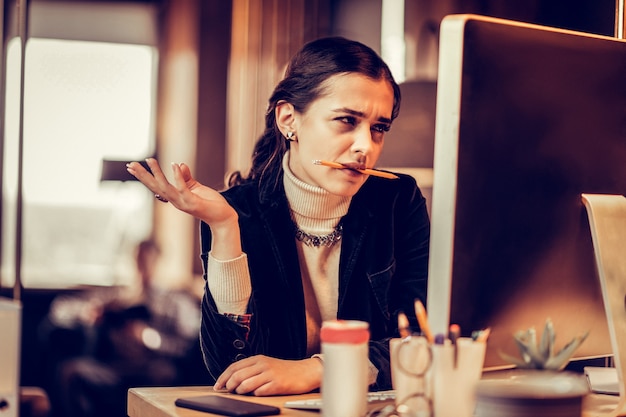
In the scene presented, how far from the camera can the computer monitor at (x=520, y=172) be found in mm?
982

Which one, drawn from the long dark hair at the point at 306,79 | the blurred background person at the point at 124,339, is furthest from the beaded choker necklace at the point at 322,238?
the blurred background person at the point at 124,339

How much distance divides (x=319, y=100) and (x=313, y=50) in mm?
137

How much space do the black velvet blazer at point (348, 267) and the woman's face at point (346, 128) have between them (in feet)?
0.34

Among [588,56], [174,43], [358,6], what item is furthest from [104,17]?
[588,56]

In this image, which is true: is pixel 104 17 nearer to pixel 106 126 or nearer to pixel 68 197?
pixel 106 126

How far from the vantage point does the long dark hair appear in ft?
5.78

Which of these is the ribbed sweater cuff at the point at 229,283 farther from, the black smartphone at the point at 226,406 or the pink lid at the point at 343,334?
the pink lid at the point at 343,334

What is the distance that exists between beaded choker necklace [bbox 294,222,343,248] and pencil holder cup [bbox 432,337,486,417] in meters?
0.78

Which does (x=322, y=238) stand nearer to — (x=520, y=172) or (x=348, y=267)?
(x=348, y=267)

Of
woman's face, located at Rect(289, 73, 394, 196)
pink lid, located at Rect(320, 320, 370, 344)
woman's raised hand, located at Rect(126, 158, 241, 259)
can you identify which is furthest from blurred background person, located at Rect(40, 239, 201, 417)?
pink lid, located at Rect(320, 320, 370, 344)

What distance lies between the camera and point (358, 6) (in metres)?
3.55

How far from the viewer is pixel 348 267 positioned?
1.73 m

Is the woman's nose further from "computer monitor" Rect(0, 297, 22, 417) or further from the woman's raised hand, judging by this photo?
"computer monitor" Rect(0, 297, 22, 417)

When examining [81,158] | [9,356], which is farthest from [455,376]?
[81,158]
